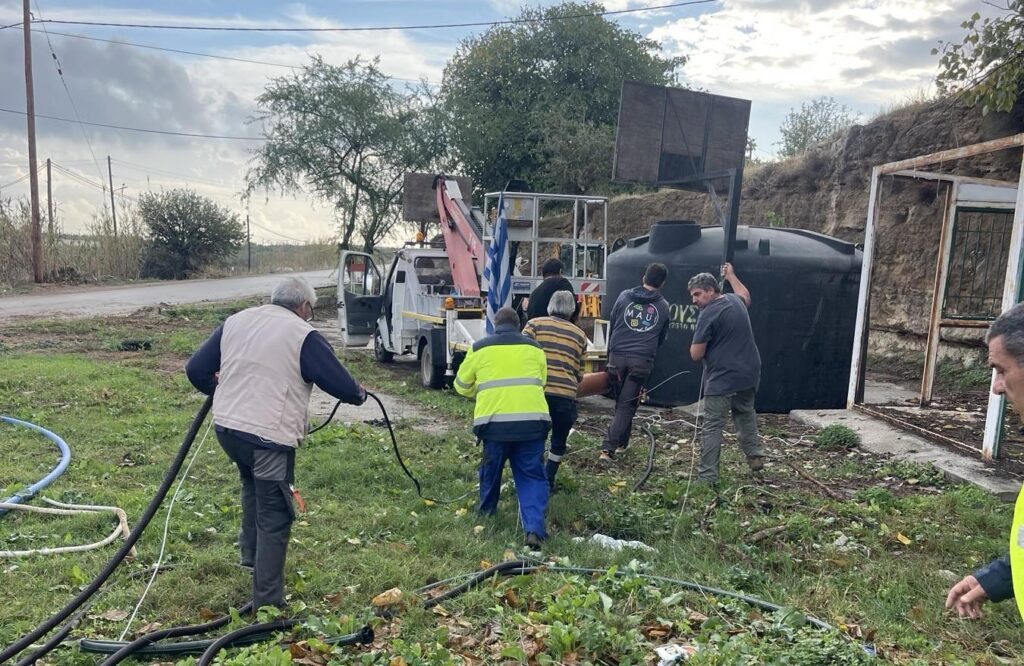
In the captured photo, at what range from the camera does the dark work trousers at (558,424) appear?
20.5 ft

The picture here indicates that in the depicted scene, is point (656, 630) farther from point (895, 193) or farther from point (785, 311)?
point (895, 193)

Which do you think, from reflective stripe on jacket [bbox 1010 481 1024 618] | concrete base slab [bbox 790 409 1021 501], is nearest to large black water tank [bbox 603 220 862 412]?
concrete base slab [bbox 790 409 1021 501]

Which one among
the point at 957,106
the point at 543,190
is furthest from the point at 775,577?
the point at 543,190

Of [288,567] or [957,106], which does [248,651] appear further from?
[957,106]

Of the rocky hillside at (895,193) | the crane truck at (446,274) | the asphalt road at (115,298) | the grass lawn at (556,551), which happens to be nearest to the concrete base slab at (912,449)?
the grass lawn at (556,551)

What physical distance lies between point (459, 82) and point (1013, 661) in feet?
90.2

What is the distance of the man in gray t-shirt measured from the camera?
6492mm

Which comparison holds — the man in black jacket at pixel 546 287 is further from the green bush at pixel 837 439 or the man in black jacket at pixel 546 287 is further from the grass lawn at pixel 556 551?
the green bush at pixel 837 439

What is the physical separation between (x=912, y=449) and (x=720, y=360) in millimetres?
2315

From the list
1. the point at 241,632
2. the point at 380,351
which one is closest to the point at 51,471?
the point at 241,632

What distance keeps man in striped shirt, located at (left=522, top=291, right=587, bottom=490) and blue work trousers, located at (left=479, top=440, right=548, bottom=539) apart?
0.76 metres

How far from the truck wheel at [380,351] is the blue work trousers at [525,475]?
8.69 metres

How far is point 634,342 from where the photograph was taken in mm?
7465

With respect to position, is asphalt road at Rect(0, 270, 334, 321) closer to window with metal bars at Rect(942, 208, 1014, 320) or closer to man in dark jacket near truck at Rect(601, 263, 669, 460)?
man in dark jacket near truck at Rect(601, 263, 669, 460)
